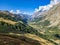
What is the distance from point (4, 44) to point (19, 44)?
1403 centimetres

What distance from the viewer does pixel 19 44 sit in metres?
117

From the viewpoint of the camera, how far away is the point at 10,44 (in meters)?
110

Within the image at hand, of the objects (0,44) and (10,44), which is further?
(10,44)

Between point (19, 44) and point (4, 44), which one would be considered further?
point (19, 44)

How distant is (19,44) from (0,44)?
17.8 meters

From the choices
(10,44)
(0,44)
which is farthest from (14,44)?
(0,44)

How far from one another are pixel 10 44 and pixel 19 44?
8613mm

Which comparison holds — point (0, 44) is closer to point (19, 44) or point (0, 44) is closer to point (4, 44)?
point (4, 44)

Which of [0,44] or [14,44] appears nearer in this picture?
[0,44]

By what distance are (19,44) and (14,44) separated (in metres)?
6.67

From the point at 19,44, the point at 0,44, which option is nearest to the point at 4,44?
the point at 0,44

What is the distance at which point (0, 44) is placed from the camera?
102688 mm

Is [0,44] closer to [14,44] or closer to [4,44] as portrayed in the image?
[4,44]

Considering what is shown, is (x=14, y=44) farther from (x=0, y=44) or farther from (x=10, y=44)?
(x=0, y=44)
